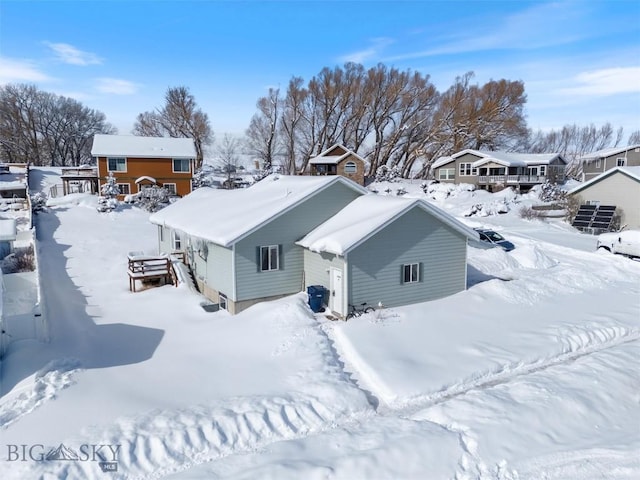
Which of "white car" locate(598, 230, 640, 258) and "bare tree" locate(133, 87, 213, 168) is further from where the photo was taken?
"bare tree" locate(133, 87, 213, 168)

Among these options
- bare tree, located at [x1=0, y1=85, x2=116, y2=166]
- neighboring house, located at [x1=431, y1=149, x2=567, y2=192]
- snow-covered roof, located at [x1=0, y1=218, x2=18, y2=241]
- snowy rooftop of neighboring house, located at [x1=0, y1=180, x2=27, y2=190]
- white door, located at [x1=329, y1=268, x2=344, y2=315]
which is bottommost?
white door, located at [x1=329, y1=268, x2=344, y2=315]

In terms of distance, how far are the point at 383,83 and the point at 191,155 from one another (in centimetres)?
3338

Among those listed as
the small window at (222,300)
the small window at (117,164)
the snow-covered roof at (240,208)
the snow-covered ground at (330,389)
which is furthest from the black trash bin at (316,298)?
the small window at (117,164)

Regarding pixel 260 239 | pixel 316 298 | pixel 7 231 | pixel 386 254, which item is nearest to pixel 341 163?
pixel 7 231

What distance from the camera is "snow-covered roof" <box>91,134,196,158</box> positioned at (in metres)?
44.0

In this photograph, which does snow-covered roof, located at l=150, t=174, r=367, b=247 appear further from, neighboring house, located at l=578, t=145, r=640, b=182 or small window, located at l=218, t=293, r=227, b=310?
neighboring house, located at l=578, t=145, r=640, b=182

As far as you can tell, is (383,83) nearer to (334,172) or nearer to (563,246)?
(334,172)

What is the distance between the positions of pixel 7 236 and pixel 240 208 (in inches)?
471

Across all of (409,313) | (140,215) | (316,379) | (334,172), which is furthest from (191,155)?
(316,379)

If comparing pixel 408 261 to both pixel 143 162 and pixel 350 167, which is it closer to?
pixel 143 162

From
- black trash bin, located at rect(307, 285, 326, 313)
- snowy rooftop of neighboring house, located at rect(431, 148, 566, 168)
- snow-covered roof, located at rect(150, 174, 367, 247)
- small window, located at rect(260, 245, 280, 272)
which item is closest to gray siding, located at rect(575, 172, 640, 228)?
snowy rooftop of neighboring house, located at rect(431, 148, 566, 168)

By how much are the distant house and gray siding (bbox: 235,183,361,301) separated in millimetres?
37

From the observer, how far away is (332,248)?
52.2ft

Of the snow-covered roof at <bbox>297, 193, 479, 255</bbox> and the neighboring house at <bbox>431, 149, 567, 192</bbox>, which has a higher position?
the neighboring house at <bbox>431, 149, 567, 192</bbox>
